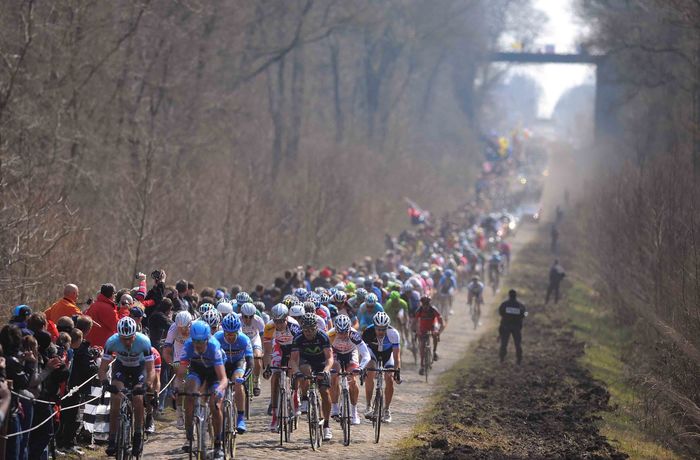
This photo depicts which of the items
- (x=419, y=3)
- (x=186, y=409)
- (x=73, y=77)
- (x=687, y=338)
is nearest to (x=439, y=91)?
(x=419, y=3)

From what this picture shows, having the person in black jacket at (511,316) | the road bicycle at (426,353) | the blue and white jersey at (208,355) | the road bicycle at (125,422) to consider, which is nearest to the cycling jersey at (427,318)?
the road bicycle at (426,353)

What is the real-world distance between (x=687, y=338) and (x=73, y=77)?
20.1m

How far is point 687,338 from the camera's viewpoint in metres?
23.0

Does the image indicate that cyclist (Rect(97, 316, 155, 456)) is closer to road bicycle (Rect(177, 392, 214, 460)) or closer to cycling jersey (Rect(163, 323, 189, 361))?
road bicycle (Rect(177, 392, 214, 460))

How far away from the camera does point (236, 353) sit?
16.5 metres

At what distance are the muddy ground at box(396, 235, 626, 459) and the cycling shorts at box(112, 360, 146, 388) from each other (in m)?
4.12

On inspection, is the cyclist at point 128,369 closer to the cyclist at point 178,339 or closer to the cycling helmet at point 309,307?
the cyclist at point 178,339

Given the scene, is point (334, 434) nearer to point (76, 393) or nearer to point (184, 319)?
point (184, 319)

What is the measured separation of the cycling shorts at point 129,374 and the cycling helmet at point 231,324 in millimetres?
1334

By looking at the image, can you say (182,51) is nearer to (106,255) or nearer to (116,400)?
(106,255)

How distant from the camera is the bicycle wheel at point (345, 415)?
17891mm

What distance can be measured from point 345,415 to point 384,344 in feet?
6.02

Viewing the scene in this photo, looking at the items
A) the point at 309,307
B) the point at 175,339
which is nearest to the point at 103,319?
the point at 175,339

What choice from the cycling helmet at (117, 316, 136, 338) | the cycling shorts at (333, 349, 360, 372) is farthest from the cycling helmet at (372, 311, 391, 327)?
the cycling helmet at (117, 316, 136, 338)
